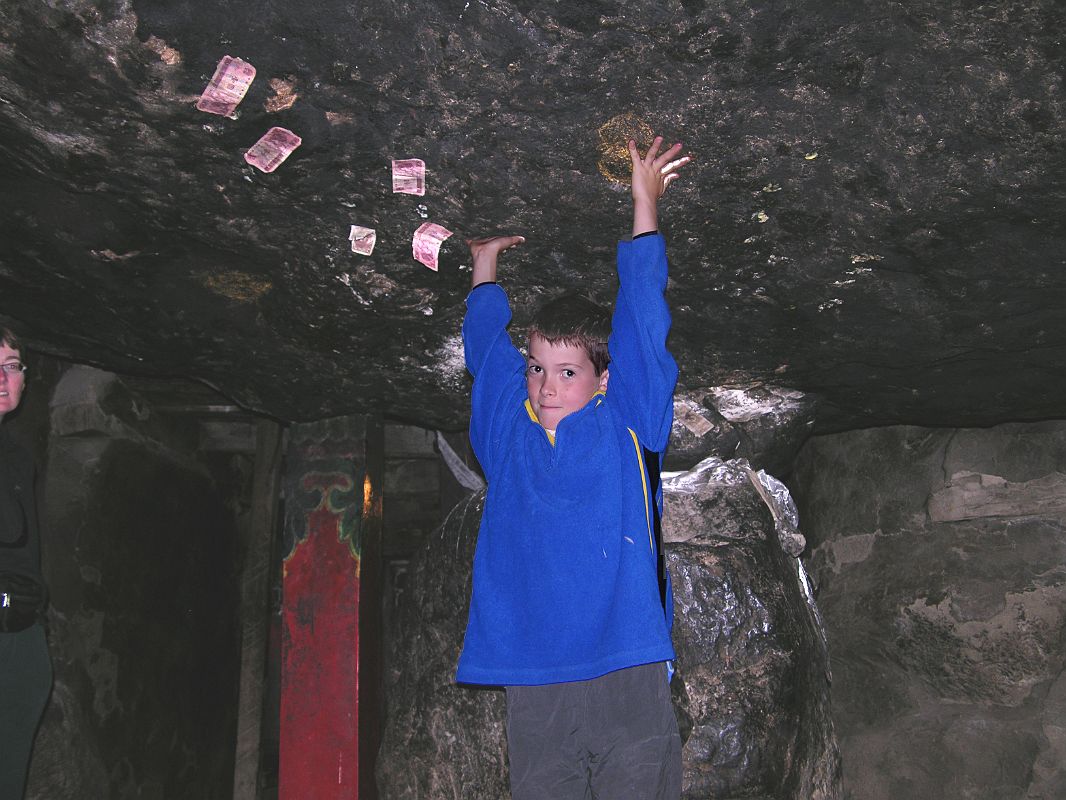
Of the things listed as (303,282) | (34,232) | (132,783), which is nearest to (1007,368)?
(303,282)

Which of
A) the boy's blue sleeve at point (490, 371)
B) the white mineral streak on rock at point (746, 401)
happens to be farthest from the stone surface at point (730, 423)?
the boy's blue sleeve at point (490, 371)

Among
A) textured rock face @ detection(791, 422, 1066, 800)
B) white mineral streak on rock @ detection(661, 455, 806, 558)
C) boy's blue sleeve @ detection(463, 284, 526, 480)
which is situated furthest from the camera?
textured rock face @ detection(791, 422, 1066, 800)

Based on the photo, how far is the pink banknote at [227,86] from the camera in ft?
6.54

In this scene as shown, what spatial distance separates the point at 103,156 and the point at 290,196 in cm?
44

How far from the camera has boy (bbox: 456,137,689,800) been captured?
6.20 ft

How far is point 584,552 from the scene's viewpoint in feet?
6.35

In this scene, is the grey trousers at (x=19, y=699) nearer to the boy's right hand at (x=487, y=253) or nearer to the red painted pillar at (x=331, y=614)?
the red painted pillar at (x=331, y=614)

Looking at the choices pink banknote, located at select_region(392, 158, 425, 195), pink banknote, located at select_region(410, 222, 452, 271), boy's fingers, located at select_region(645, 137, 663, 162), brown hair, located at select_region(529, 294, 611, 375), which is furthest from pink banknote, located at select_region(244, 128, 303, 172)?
boy's fingers, located at select_region(645, 137, 663, 162)

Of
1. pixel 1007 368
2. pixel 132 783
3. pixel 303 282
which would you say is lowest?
pixel 132 783

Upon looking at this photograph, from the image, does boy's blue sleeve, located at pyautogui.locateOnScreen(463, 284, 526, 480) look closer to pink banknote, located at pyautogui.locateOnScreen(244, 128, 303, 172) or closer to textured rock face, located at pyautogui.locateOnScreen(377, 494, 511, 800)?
pink banknote, located at pyautogui.locateOnScreen(244, 128, 303, 172)

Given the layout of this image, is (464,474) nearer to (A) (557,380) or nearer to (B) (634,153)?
(A) (557,380)

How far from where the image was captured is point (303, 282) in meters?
2.72

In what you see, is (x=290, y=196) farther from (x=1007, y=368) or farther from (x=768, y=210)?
(x=1007, y=368)

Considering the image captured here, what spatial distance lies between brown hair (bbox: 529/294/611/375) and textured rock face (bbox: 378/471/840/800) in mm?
758
